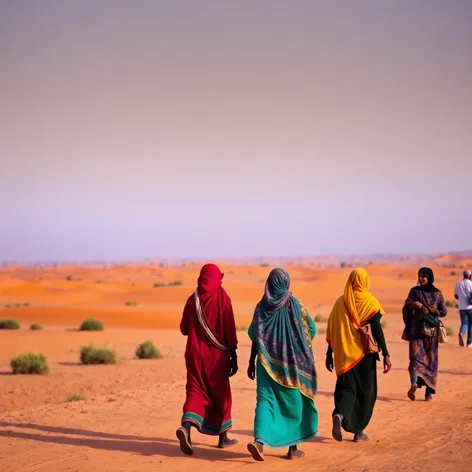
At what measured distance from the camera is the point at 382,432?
409 inches

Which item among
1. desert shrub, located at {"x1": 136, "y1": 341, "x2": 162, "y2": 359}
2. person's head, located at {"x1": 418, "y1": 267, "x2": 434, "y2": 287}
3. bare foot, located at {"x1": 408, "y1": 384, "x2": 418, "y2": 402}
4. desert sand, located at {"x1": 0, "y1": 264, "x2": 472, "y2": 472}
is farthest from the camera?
desert shrub, located at {"x1": 136, "y1": 341, "x2": 162, "y2": 359}

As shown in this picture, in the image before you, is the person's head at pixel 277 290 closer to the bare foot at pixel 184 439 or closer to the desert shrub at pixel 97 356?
the bare foot at pixel 184 439

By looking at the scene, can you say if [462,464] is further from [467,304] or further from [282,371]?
[467,304]

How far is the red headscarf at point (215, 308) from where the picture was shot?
9156 mm

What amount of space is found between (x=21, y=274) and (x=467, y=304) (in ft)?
372

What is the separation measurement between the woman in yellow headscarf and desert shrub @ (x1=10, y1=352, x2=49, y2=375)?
10.6 meters

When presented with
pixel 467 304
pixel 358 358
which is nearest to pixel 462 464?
pixel 358 358

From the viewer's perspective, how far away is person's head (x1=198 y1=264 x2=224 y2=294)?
361 inches

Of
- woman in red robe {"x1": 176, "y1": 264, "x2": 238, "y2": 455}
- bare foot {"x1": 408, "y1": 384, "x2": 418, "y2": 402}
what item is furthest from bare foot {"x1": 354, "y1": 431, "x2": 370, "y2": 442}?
bare foot {"x1": 408, "y1": 384, "x2": 418, "y2": 402}

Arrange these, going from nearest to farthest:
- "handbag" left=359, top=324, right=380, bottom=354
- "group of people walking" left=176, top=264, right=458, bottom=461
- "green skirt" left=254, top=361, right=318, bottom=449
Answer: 1. "green skirt" left=254, top=361, right=318, bottom=449
2. "group of people walking" left=176, top=264, right=458, bottom=461
3. "handbag" left=359, top=324, right=380, bottom=354

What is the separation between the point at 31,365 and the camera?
61.3 feet

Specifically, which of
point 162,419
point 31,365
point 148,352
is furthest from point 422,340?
point 148,352

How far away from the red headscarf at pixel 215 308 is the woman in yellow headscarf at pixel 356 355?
53.6 inches

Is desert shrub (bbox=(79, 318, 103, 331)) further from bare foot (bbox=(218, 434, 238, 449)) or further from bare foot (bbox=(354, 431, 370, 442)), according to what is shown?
bare foot (bbox=(354, 431, 370, 442))
